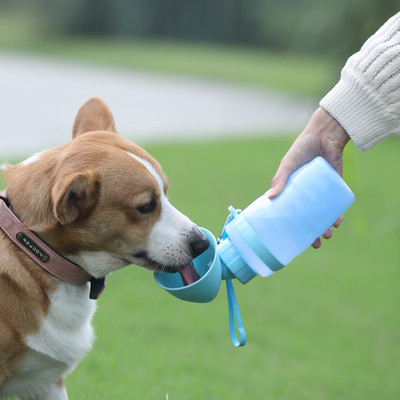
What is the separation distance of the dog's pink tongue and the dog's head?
8 centimetres

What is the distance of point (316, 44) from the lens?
18828mm

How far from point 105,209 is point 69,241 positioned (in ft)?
0.75

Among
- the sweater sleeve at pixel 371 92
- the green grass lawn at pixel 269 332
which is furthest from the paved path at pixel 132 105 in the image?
the sweater sleeve at pixel 371 92

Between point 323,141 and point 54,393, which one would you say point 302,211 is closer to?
point 323,141

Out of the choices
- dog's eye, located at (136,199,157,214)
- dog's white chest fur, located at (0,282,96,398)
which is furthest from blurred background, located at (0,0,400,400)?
dog's eye, located at (136,199,157,214)

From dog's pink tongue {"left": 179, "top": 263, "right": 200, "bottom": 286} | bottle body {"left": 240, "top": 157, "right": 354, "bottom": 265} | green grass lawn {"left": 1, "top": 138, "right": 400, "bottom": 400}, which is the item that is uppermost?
bottle body {"left": 240, "top": 157, "right": 354, "bottom": 265}

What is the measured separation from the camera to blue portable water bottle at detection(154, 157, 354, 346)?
3328 millimetres

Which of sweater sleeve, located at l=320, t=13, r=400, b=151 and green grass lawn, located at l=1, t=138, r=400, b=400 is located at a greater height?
sweater sleeve, located at l=320, t=13, r=400, b=151

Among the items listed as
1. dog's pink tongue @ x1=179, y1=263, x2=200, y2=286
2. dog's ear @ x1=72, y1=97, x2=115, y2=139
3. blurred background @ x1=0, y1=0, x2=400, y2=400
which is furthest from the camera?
blurred background @ x1=0, y1=0, x2=400, y2=400

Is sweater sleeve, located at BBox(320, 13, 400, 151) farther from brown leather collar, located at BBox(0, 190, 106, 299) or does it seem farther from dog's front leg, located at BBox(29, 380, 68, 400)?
dog's front leg, located at BBox(29, 380, 68, 400)

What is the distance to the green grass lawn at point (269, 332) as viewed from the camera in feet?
16.3

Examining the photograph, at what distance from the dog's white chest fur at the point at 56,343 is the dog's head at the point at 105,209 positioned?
19 centimetres

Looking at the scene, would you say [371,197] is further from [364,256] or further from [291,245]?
[291,245]

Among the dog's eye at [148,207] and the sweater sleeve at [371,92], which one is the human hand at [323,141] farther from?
the dog's eye at [148,207]
